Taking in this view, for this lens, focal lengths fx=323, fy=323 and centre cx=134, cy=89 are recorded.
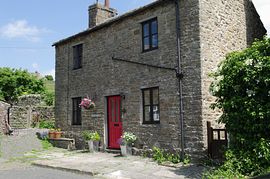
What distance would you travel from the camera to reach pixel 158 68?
40.3 ft

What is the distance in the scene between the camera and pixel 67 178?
369 inches

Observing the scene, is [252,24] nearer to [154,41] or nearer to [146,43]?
[154,41]

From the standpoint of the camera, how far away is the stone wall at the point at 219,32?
1107 cm

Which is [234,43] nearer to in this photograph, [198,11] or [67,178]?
[198,11]

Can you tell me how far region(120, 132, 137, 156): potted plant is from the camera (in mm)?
12734

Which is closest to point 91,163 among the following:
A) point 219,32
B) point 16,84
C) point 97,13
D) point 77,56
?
point 219,32

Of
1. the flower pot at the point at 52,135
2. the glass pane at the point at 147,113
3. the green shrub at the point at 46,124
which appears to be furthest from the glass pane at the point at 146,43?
the green shrub at the point at 46,124

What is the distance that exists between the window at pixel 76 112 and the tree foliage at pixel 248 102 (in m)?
8.76

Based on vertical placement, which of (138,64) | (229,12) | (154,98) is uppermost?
(229,12)

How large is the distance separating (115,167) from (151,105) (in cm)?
304

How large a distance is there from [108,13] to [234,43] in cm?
783

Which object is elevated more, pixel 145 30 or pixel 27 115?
pixel 145 30

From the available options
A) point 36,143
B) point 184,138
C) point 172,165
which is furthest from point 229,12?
point 36,143

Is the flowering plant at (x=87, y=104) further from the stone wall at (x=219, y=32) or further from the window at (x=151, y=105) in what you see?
the stone wall at (x=219, y=32)
